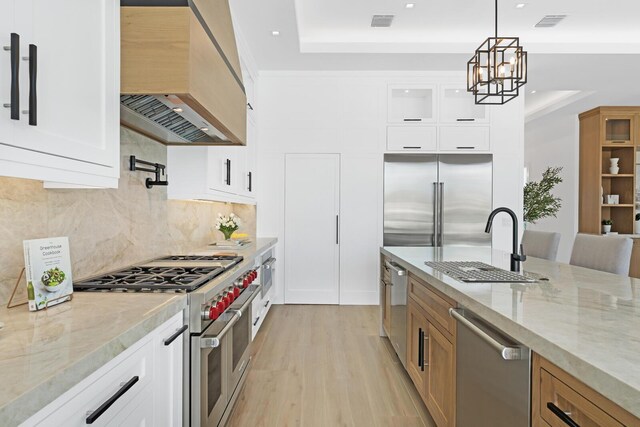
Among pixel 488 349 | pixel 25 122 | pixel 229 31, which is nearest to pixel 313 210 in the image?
pixel 229 31

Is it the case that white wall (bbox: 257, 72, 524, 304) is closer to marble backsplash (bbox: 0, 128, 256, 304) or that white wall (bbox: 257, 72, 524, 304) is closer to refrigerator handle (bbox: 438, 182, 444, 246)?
refrigerator handle (bbox: 438, 182, 444, 246)

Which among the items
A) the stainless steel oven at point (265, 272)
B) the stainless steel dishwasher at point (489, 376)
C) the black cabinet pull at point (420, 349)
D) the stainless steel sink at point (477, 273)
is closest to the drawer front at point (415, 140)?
the stainless steel oven at point (265, 272)

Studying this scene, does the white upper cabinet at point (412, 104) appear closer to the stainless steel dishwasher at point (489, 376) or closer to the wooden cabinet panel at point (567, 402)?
the stainless steel dishwasher at point (489, 376)

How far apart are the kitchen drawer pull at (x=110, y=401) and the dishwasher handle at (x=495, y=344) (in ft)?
3.63

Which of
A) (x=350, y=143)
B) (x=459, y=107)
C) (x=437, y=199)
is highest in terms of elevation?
(x=459, y=107)

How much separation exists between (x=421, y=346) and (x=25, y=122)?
2.12m

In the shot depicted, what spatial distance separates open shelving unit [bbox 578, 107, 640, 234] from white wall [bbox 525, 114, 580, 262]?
0.15 m

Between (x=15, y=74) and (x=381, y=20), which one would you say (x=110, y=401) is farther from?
(x=381, y=20)

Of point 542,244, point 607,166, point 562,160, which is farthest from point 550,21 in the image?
point 562,160

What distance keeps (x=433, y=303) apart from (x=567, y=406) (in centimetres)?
107

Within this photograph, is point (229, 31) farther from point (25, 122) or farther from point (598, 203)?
point (598, 203)

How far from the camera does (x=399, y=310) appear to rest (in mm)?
2832

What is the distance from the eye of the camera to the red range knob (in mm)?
1648

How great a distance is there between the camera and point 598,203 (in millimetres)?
6055
